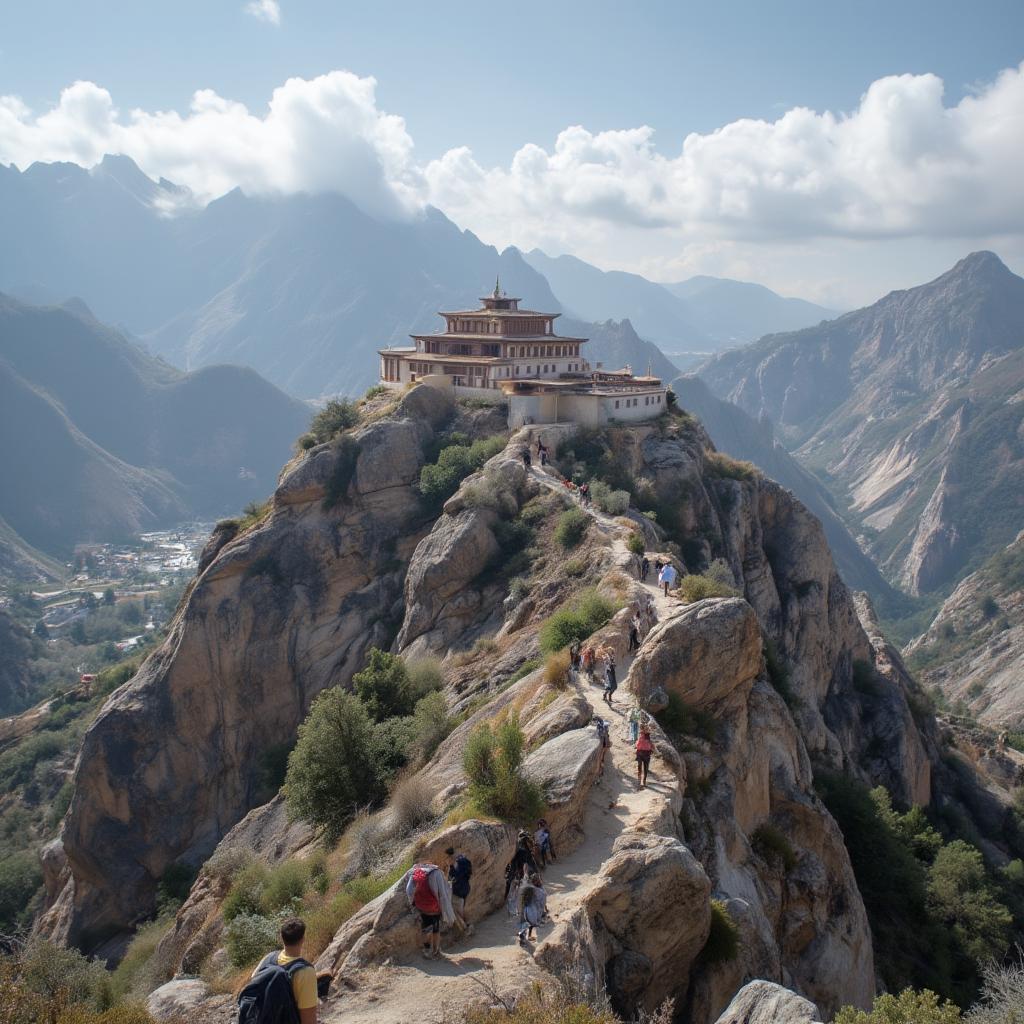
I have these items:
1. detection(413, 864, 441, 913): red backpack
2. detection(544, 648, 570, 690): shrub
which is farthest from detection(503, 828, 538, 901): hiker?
detection(544, 648, 570, 690): shrub

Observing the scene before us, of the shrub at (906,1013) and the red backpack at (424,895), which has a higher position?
the red backpack at (424,895)

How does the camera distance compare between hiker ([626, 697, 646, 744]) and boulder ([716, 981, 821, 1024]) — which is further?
hiker ([626, 697, 646, 744])

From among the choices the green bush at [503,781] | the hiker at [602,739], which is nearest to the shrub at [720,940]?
the hiker at [602,739]

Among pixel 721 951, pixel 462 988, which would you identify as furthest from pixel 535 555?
pixel 462 988

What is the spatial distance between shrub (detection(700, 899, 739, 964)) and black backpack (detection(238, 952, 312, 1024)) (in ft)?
25.4

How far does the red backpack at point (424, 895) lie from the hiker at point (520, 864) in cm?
174

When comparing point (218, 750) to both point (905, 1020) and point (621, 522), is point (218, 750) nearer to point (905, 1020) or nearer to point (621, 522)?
point (621, 522)

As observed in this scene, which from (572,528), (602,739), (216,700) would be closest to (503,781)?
(602,739)

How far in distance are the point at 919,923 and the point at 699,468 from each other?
24748 millimetres

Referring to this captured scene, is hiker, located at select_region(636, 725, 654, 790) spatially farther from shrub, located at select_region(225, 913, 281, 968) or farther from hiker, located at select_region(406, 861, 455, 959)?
shrub, located at select_region(225, 913, 281, 968)

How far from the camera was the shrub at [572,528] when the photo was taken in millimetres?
35125

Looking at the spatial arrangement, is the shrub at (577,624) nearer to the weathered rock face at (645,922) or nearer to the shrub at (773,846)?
the shrub at (773,846)

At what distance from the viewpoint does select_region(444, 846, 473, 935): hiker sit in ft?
40.8

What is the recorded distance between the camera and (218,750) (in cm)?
4212
